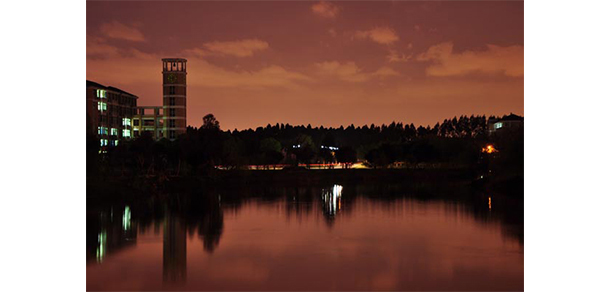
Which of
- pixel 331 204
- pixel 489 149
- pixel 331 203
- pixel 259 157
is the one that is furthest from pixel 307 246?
pixel 259 157

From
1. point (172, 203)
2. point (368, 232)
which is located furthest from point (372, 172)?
point (368, 232)

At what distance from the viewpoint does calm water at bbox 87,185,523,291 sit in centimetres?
1024

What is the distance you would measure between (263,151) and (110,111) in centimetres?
1990

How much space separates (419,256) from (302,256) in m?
2.61

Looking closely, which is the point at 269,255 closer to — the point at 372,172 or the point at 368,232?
the point at 368,232

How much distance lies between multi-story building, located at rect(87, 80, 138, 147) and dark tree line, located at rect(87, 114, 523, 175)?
35.9ft

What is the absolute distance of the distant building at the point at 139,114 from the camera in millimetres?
60287

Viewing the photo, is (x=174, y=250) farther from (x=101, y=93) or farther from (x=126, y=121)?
(x=126, y=121)

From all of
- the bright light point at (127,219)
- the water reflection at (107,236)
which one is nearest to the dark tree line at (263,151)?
the bright light point at (127,219)

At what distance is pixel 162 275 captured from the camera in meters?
10.7

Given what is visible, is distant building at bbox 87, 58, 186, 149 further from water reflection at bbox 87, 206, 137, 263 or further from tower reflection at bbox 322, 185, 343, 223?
water reflection at bbox 87, 206, 137, 263

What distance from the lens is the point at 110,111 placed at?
2435 inches

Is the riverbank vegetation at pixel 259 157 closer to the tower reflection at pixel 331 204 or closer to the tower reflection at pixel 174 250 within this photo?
the tower reflection at pixel 174 250

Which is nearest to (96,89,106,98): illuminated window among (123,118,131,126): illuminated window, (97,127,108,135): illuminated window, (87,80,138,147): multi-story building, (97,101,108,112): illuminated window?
(87,80,138,147): multi-story building
